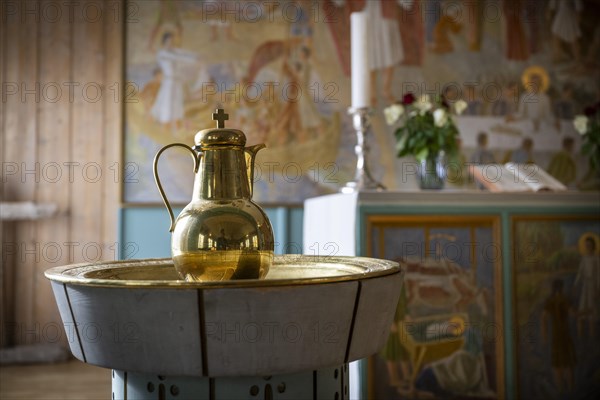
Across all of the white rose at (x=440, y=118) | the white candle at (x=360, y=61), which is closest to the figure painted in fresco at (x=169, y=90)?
the white candle at (x=360, y=61)

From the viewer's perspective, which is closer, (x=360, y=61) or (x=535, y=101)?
(x=360, y=61)

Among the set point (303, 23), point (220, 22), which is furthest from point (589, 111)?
point (220, 22)

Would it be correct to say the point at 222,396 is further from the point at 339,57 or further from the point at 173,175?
the point at 339,57

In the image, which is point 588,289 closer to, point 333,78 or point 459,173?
point 459,173

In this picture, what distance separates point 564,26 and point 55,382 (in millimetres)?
5228

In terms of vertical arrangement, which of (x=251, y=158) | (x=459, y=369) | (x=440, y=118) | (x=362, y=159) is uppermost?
(x=440, y=118)

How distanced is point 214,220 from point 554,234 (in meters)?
2.80

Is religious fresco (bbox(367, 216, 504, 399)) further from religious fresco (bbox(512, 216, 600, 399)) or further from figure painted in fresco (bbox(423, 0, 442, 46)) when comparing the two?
figure painted in fresco (bbox(423, 0, 442, 46))

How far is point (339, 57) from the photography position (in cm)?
536

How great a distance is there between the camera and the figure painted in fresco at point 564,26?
5711 mm

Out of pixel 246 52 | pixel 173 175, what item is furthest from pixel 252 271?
pixel 246 52

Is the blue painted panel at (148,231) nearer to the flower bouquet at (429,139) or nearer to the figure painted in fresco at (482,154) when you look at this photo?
the flower bouquet at (429,139)

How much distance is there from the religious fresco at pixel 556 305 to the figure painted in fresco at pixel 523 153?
77.1 inches

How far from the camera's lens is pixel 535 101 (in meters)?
5.59
